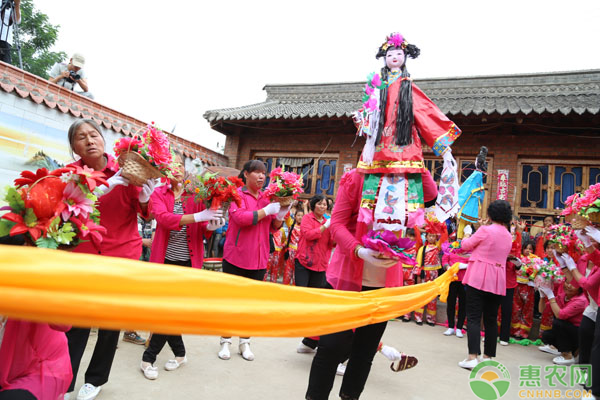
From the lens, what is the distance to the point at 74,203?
5.10 feet

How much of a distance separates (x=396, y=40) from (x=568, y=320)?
4.47 m

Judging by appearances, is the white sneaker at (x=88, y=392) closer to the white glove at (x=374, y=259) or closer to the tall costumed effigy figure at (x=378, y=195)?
the tall costumed effigy figure at (x=378, y=195)

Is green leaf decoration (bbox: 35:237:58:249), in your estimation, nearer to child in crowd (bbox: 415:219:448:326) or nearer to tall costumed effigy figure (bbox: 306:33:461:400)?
tall costumed effigy figure (bbox: 306:33:461:400)

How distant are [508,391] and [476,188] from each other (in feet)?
7.14

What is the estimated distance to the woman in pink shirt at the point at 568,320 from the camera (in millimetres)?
4578

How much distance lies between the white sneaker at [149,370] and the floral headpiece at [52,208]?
6.62 ft

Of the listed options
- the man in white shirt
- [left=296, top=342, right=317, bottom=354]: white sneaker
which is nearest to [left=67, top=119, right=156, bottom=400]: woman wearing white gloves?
[left=296, top=342, right=317, bottom=354]: white sneaker

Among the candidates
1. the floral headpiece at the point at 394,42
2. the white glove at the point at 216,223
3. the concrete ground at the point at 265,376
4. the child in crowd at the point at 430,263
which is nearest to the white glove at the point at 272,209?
the white glove at the point at 216,223

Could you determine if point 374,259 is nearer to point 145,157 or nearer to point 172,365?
point 145,157

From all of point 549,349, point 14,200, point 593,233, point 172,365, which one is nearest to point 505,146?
point 549,349

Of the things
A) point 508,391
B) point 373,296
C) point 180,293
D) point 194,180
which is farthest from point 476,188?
point 180,293

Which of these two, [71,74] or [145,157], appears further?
[71,74]

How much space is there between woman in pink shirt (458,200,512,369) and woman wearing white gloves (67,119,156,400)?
11.8 ft

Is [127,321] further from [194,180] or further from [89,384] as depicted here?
[194,180]
